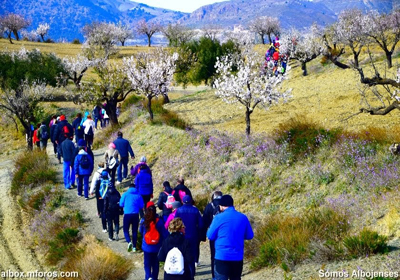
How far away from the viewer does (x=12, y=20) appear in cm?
8712

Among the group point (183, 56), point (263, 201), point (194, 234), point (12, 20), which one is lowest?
point (263, 201)

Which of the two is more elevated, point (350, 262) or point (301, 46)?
point (301, 46)

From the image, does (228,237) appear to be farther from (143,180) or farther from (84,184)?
(84,184)

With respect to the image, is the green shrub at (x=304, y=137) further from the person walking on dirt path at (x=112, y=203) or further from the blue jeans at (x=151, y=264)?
Answer: the blue jeans at (x=151, y=264)

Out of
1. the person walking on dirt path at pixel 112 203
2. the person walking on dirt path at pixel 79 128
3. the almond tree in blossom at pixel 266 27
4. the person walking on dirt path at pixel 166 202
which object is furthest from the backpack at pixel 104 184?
the almond tree in blossom at pixel 266 27

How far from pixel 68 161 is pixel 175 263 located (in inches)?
398

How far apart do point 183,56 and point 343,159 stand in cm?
2636

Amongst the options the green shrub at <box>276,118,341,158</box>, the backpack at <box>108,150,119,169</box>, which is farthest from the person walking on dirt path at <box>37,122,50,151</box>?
the green shrub at <box>276,118,341,158</box>

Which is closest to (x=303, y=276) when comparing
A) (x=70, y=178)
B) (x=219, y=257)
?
(x=219, y=257)

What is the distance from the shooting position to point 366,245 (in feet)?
25.1

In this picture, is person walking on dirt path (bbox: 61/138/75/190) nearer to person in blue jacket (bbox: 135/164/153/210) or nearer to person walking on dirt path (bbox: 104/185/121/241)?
person in blue jacket (bbox: 135/164/153/210)

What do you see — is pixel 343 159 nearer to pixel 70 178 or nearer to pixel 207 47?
pixel 70 178

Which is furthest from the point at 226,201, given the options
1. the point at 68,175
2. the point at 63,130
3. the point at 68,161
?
the point at 63,130

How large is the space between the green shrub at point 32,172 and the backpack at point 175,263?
12100 millimetres
